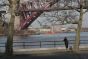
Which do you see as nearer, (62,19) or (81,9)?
(81,9)

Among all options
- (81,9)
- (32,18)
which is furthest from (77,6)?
(32,18)

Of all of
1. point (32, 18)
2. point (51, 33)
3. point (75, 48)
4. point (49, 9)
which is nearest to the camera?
point (75, 48)

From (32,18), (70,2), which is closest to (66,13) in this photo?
(70,2)

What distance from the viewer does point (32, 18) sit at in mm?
37406

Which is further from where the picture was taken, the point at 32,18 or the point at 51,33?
the point at 51,33

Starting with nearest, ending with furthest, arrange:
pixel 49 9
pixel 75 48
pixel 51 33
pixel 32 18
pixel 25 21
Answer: pixel 75 48 < pixel 49 9 < pixel 32 18 < pixel 25 21 < pixel 51 33

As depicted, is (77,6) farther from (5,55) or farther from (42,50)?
(5,55)

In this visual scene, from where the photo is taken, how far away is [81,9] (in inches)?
886

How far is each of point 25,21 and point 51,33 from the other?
18261 mm

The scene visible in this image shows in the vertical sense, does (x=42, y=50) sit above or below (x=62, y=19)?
below

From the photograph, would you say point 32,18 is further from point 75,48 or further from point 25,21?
point 75,48

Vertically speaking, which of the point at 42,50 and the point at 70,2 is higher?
the point at 70,2

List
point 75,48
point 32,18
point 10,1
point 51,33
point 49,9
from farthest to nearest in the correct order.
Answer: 1. point 51,33
2. point 32,18
3. point 49,9
4. point 75,48
5. point 10,1

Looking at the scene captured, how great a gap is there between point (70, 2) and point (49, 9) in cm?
220
